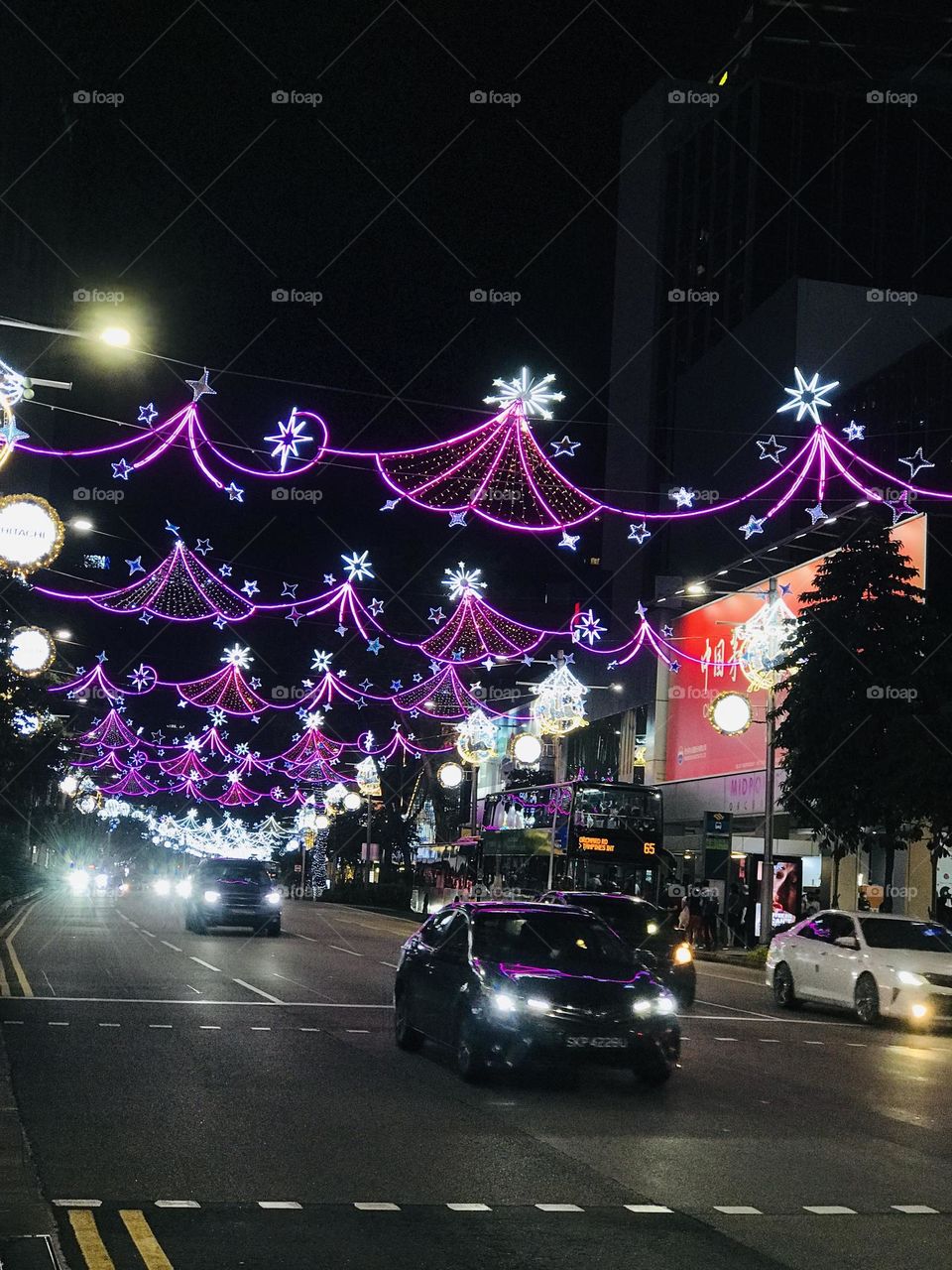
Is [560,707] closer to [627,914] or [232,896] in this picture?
[232,896]

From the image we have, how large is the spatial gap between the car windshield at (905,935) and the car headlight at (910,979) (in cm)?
96

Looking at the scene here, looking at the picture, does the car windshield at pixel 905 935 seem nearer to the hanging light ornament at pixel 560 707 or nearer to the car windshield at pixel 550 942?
the car windshield at pixel 550 942

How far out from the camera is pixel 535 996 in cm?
1210

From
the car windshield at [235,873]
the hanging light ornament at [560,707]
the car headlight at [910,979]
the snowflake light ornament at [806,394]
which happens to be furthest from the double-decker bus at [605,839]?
the car headlight at [910,979]

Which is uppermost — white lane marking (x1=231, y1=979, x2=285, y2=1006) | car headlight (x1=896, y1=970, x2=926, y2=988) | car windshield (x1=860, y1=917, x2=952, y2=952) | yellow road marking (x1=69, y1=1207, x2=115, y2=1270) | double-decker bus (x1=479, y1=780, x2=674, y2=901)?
double-decker bus (x1=479, y1=780, x2=674, y2=901)

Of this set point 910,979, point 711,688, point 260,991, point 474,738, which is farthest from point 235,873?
point 711,688

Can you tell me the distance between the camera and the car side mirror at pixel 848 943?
68.6 ft

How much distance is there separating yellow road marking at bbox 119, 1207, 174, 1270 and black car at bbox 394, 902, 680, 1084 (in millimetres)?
5174

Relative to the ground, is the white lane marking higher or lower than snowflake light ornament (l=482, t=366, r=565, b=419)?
lower

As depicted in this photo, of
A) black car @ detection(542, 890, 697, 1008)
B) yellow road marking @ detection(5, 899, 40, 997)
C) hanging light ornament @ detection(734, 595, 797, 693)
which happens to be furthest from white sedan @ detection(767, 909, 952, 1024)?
yellow road marking @ detection(5, 899, 40, 997)

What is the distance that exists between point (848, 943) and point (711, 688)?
2988 cm

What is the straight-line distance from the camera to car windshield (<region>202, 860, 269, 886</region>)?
3241 centimetres

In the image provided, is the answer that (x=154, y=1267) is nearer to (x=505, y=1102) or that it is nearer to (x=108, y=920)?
(x=505, y=1102)

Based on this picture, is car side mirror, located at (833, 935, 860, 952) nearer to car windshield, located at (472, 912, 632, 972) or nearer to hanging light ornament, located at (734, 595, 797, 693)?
car windshield, located at (472, 912, 632, 972)
